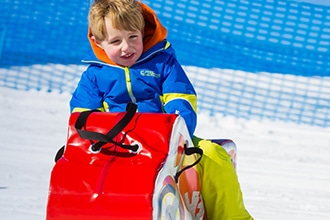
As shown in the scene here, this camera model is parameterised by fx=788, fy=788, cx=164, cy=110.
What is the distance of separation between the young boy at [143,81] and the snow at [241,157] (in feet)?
3.54

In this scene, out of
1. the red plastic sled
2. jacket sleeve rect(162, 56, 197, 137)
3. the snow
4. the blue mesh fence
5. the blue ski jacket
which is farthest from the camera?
the blue mesh fence

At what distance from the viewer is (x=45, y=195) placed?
4.69 m

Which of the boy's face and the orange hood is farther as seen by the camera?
the orange hood

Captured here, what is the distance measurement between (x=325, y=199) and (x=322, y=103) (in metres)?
3.46

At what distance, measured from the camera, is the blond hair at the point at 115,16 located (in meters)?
3.20

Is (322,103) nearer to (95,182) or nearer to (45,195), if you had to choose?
(45,195)

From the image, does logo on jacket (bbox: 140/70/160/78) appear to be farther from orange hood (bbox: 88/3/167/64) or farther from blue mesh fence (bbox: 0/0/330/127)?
blue mesh fence (bbox: 0/0/330/127)

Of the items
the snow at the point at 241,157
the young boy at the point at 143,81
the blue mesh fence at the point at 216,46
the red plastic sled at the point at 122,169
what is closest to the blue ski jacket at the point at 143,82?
the young boy at the point at 143,81

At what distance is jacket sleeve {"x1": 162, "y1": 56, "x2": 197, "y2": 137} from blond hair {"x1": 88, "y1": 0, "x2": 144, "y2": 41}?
0.22 meters

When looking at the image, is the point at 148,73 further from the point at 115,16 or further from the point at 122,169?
the point at 122,169

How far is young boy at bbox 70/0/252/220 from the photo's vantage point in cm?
320

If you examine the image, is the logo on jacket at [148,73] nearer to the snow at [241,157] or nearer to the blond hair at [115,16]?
the blond hair at [115,16]

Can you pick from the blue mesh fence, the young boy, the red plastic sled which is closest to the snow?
the blue mesh fence

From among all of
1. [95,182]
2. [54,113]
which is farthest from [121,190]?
[54,113]
